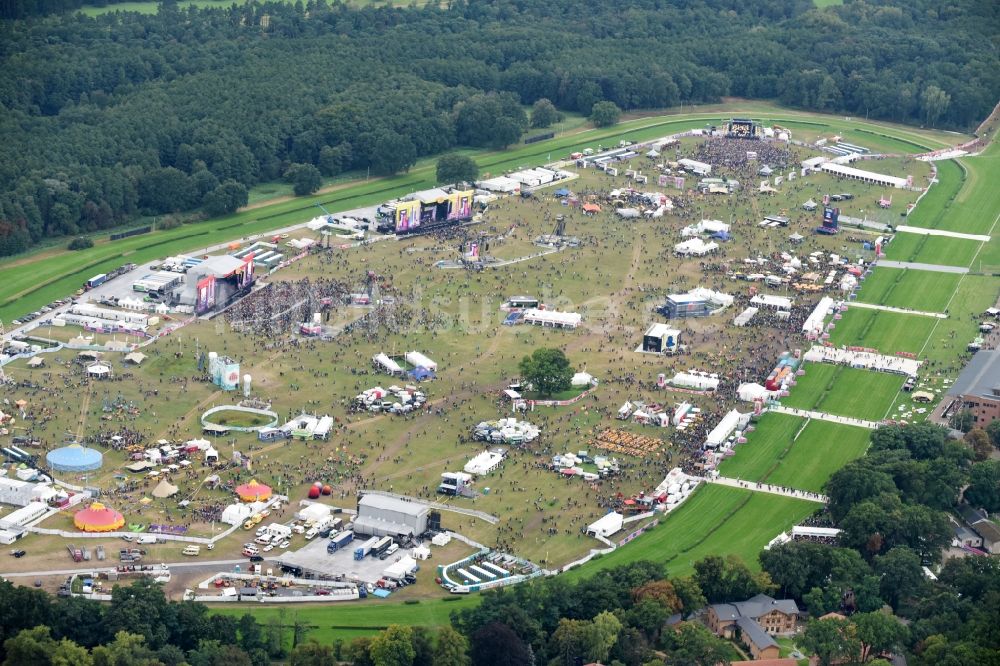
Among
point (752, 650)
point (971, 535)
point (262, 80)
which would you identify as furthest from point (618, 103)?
point (752, 650)

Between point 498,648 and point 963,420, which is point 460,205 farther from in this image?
point 498,648

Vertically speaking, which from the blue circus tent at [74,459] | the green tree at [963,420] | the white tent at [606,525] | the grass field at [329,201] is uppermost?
the green tree at [963,420]

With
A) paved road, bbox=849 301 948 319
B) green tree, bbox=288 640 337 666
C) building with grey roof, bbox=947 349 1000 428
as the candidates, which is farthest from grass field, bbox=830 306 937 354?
green tree, bbox=288 640 337 666

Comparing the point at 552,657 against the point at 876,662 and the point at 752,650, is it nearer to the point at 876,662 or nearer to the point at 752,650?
the point at 752,650

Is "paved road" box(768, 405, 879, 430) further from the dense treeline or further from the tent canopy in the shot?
the dense treeline

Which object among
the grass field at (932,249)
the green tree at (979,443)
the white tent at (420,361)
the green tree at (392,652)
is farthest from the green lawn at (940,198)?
the green tree at (392,652)

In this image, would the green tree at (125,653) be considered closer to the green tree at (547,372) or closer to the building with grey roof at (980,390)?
the green tree at (547,372)
